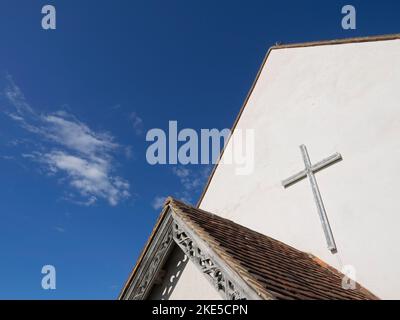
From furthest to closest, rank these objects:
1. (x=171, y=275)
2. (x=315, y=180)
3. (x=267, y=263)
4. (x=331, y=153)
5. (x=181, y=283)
Result: (x=315, y=180) → (x=331, y=153) → (x=171, y=275) → (x=181, y=283) → (x=267, y=263)

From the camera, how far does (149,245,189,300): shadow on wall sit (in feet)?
22.2

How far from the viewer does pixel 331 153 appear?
7.71m

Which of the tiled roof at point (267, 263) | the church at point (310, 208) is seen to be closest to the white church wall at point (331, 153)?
A: the church at point (310, 208)

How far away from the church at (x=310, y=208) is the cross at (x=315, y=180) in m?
0.02

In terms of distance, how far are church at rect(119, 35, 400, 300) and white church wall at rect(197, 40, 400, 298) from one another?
0.9 inches

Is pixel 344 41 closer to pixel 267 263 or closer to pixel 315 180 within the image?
pixel 315 180

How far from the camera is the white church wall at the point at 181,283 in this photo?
623 centimetres

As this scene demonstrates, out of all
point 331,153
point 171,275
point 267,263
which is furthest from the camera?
point 331,153

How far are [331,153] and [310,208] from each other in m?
1.29


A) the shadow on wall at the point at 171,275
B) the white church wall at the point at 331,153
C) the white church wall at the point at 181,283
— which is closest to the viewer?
the white church wall at the point at 181,283

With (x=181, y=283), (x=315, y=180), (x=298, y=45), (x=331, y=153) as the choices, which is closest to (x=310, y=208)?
(x=315, y=180)

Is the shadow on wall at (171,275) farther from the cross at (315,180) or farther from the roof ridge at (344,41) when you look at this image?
the roof ridge at (344,41)

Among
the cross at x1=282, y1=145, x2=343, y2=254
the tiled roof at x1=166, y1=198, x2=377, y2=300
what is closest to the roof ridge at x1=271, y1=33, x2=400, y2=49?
the cross at x1=282, y1=145, x2=343, y2=254

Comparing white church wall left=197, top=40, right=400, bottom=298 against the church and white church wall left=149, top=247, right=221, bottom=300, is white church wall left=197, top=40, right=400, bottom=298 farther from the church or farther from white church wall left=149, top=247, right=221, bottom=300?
white church wall left=149, top=247, right=221, bottom=300
